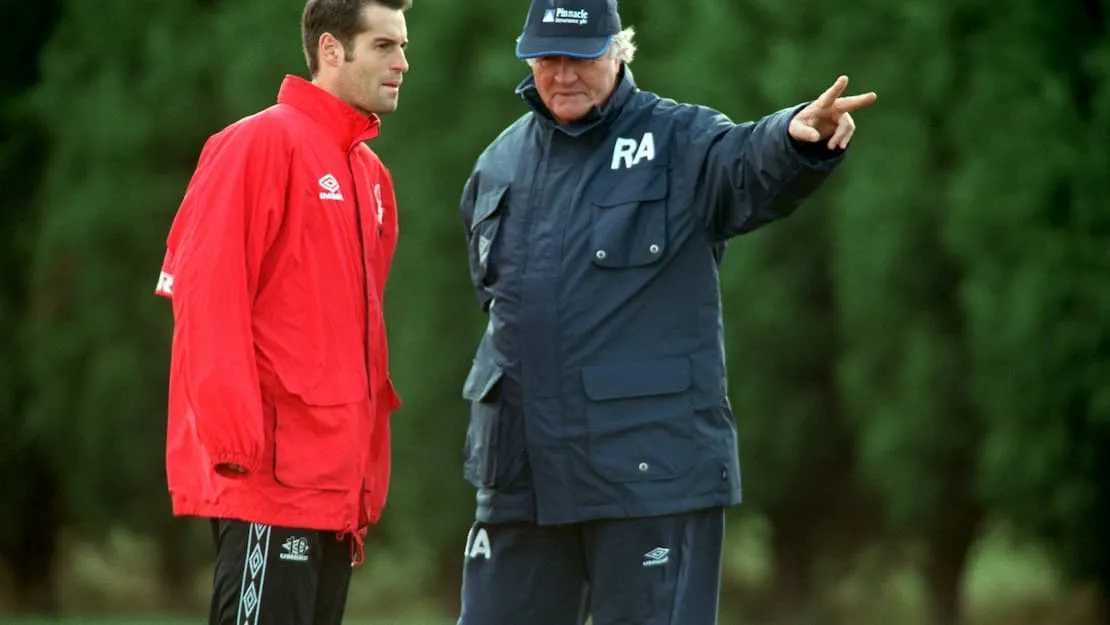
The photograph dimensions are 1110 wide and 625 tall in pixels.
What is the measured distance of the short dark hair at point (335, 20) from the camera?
414 centimetres

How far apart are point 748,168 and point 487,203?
723 mm

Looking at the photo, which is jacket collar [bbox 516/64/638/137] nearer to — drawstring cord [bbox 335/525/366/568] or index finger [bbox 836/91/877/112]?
index finger [bbox 836/91/877/112]

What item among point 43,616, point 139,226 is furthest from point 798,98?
point 43,616

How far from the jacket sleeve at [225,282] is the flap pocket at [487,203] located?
0.58 metres

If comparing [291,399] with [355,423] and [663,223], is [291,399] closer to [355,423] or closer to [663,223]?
[355,423]

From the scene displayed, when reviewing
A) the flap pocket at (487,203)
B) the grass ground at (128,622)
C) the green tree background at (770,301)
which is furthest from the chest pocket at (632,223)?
the grass ground at (128,622)

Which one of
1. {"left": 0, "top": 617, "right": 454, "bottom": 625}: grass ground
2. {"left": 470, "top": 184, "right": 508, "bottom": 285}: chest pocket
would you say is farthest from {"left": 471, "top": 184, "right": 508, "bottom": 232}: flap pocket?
{"left": 0, "top": 617, "right": 454, "bottom": 625}: grass ground

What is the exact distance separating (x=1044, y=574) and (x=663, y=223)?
15.1 feet

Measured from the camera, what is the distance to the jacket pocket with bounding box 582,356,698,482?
4004 mm

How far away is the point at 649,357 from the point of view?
4.04 metres

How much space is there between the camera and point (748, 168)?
4.01m

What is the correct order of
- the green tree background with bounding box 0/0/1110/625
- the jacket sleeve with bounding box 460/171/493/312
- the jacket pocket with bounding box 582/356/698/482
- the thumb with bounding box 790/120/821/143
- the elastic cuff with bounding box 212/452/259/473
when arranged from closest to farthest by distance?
the elastic cuff with bounding box 212/452/259/473 → the thumb with bounding box 790/120/821/143 → the jacket pocket with bounding box 582/356/698/482 → the jacket sleeve with bounding box 460/171/493/312 → the green tree background with bounding box 0/0/1110/625

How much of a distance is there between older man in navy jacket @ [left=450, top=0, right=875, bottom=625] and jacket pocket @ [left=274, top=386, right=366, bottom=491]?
0.39m

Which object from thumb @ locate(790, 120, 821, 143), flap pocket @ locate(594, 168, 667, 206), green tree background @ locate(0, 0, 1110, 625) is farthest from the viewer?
green tree background @ locate(0, 0, 1110, 625)
